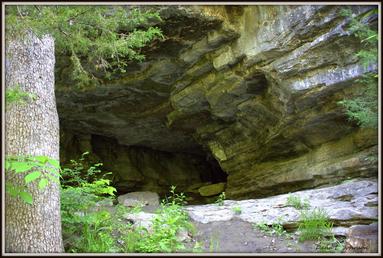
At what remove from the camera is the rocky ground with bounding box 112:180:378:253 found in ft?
17.9

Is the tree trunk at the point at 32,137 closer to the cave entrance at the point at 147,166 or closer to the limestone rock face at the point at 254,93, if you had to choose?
the limestone rock face at the point at 254,93

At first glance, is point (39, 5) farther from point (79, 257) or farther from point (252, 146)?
point (252, 146)

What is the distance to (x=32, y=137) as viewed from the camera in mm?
4746

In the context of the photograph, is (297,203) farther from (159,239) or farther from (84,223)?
(84,223)

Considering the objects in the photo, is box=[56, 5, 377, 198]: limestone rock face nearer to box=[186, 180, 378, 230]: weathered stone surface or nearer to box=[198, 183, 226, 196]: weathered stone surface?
box=[186, 180, 378, 230]: weathered stone surface

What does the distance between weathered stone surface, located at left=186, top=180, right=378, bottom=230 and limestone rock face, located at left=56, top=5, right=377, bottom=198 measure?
2.59 feet

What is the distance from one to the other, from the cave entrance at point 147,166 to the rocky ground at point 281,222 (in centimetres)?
767

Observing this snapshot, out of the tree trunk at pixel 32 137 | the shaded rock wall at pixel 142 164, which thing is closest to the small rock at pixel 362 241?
the tree trunk at pixel 32 137

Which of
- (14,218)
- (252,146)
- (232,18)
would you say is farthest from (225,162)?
(14,218)

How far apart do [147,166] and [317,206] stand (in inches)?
451

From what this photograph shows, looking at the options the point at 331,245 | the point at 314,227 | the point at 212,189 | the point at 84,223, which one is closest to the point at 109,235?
the point at 84,223

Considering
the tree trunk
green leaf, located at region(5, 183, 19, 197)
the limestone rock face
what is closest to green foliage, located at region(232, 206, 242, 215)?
the limestone rock face

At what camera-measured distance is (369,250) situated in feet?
15.0

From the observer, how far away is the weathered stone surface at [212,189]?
47.5ft
